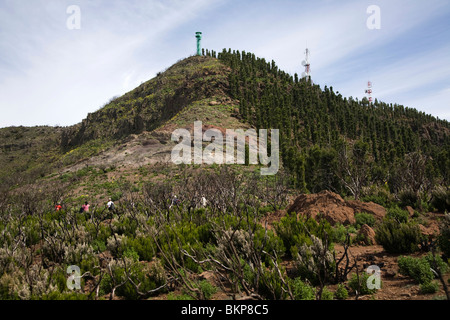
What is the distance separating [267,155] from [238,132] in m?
7.04

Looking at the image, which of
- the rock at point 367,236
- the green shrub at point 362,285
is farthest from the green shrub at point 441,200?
the green shrub at point 362,285

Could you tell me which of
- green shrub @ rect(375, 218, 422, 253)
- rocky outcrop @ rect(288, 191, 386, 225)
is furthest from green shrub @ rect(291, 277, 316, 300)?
rocky outcrop @ rect(288, 191, 386, 225)

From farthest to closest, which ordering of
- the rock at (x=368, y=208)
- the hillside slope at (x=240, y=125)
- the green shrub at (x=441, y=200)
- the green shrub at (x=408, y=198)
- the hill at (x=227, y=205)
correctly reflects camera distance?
the hillside slope at (x=240, y=125) < the green shrub at (x=408, y=198) < the rock at (x=368, y=208) < the green shrub at (x=441, y=200) < the hill at (x=227, y=205)

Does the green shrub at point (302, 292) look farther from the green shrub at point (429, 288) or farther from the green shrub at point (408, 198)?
the green shrub at point (408, 198)

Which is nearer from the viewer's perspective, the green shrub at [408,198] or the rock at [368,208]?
the rock at [368,208]

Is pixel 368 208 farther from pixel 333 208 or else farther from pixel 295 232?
pixel 295 232

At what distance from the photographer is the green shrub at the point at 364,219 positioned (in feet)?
32.3

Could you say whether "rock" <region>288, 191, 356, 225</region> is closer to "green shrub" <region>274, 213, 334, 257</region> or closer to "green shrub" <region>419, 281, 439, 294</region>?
"green shrub" <region>274, 213, 334, 257</region>

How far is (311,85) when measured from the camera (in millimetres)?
72938

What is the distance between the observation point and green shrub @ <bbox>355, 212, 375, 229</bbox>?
985 cm

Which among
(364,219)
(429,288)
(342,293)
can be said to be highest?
(364,219)

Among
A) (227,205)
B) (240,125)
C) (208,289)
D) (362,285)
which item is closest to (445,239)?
(362,285)

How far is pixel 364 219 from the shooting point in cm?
997
